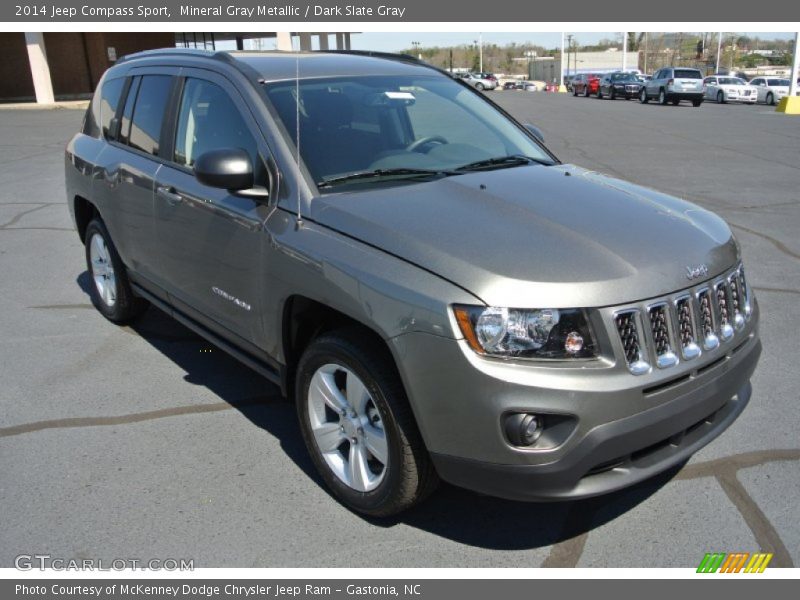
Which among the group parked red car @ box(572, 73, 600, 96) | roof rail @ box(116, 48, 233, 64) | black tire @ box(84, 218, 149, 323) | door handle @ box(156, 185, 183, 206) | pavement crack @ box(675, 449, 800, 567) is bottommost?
parked red car @ box(572, 73, 600, 96)

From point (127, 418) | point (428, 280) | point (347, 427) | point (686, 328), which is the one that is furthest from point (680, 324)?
point (127, 418)

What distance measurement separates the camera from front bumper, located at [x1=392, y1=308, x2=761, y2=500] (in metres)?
2.47

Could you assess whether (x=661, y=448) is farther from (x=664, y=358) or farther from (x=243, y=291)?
(x=243, y=291)

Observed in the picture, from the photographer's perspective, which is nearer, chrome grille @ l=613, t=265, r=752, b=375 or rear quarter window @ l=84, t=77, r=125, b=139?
chrome grille @ l=613, t=265, r=752, b=375

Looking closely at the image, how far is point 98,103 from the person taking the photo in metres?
5.52

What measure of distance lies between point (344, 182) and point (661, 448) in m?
1.79

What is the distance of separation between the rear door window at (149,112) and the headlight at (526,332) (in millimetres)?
2775

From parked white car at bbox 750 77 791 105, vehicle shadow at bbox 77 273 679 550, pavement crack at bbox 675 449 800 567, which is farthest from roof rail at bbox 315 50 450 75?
parked white car at bbox 750 77 791 105

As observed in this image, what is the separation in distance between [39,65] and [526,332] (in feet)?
104

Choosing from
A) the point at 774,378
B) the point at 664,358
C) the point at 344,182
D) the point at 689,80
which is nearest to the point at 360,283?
the point at 344,182

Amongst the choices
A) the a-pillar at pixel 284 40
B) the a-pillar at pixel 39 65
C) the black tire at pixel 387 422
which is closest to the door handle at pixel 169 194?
the black tire at pixel 387 422

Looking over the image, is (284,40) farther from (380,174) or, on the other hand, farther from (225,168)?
(225,168)

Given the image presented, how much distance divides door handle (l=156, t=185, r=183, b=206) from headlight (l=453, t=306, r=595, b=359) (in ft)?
7.11

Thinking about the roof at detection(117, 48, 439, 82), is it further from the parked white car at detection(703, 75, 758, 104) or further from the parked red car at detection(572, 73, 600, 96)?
the parked red car at detection(572, 73, 600, 96)
